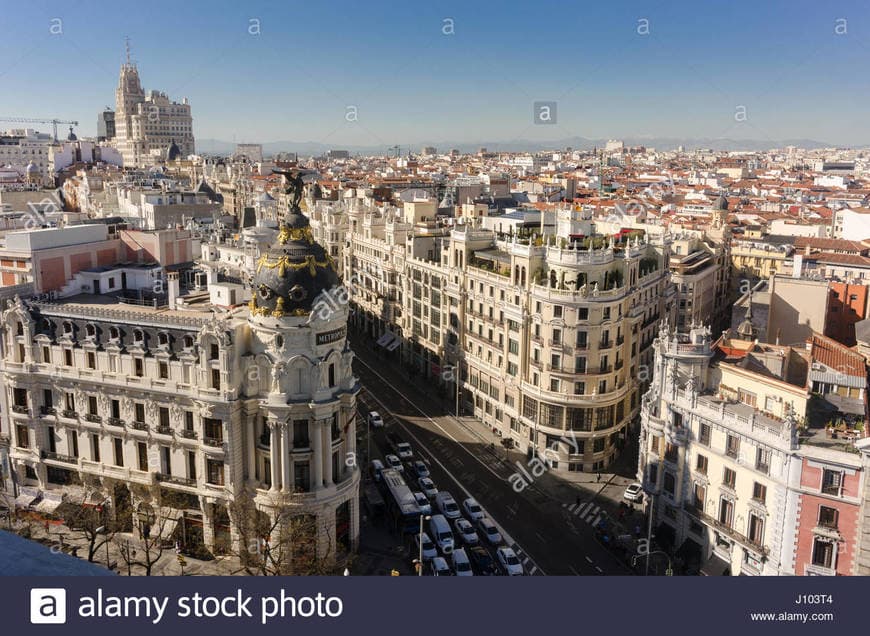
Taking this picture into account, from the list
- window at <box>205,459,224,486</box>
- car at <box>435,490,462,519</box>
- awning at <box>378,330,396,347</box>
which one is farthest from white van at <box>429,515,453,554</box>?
awning at <box>378,330,396,347</box>

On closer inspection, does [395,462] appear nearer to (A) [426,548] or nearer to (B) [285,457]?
(A) [426,548]

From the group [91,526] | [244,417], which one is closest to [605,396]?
[244,417]

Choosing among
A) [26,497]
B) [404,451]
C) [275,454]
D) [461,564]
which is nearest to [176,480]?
[275,454]

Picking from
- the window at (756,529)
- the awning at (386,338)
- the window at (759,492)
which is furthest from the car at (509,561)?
the awning at (386,338)

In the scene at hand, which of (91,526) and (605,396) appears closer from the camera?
(91,526)

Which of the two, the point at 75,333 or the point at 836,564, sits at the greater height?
the point at 75,333

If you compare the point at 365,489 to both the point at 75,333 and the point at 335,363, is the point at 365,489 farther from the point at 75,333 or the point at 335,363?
the point at 75,333

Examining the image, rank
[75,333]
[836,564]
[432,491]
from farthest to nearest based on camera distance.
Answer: [432,491]
[75,333]
[836,564]
